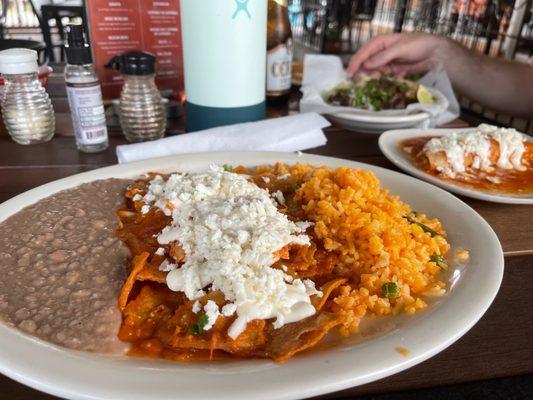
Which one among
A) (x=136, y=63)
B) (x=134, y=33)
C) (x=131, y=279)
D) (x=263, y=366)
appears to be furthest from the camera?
(x=134, y=33)

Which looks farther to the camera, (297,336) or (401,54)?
(401,54)

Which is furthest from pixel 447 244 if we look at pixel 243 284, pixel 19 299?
pixel 19 299

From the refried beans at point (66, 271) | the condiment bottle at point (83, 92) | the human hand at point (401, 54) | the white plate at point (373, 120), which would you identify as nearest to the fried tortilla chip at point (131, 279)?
the refried beans at point (66, 271)

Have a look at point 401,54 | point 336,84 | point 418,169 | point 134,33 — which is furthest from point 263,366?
point 401,54

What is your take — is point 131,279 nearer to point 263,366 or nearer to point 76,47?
point 263,366

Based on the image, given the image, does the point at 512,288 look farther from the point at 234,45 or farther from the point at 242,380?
the point at 234,45

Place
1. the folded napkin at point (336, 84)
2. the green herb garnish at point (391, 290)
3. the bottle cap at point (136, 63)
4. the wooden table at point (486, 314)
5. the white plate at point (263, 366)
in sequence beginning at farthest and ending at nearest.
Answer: the folded napkin at point (336, 84) → the bottle cap at point (136, 63) → the green herb garnish at point (391, 290) → the wooden table at point (486, 314) → the white plate at point (263, 366)

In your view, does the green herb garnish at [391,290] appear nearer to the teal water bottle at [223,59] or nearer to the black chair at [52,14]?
the teal water bottle at [223,59]
